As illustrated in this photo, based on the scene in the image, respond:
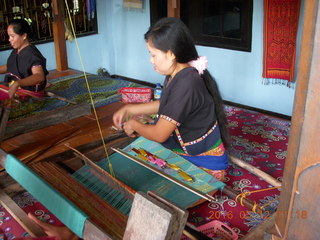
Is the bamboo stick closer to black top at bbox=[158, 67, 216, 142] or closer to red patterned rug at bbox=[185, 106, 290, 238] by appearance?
red patterned rug at bbox=[185, 106, 290, 238]

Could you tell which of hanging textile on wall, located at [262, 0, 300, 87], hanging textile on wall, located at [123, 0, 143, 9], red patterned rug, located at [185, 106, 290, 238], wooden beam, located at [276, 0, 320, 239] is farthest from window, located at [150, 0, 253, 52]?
wooden beam, located at [276, 0, 320, 239]

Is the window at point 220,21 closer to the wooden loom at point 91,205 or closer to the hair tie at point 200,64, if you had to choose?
the hair tie at point 200,64

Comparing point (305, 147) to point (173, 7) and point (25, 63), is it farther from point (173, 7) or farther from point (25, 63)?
point (173, 7)

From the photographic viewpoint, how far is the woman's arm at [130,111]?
2273mm

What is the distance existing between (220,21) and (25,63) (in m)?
2.34

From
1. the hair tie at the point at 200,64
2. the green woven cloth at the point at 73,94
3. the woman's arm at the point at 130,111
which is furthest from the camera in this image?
the green woven cloth at the point at 73,94

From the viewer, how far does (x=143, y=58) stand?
19.2ft

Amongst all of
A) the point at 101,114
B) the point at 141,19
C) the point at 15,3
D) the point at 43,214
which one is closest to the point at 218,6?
the point at 141,19

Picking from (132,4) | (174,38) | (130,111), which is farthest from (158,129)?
(132,4)

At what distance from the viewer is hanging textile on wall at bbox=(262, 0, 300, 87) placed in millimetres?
3725

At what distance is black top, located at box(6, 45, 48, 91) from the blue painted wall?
4.90 ft

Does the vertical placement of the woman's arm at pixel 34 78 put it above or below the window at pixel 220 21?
below

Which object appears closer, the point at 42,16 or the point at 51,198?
the point at 51,198

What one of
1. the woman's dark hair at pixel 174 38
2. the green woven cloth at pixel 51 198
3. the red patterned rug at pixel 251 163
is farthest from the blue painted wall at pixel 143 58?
the green woven cloth at pixel 51 198
